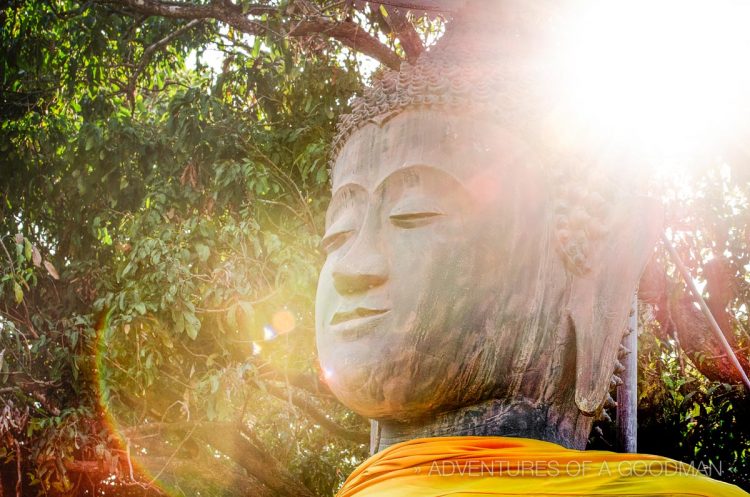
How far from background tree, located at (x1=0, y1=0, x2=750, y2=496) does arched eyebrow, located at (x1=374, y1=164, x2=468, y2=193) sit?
255cm

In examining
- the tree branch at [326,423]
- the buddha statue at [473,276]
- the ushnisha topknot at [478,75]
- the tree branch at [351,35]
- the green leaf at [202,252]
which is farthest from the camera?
the tree branch at [326,423]

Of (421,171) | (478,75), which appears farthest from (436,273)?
(478,75)

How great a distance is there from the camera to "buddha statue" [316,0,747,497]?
269 centimetres

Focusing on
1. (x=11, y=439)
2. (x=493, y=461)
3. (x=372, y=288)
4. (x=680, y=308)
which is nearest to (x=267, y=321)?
(x=11, y=439)

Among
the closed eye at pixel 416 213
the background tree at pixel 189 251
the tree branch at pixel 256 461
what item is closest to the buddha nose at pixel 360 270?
the closed eye at pixel 416 213

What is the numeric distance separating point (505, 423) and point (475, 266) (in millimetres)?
509

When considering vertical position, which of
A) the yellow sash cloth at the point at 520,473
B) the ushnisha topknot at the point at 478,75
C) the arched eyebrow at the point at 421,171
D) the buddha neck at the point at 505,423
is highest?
the ushnisha topknot at the point at 478,75

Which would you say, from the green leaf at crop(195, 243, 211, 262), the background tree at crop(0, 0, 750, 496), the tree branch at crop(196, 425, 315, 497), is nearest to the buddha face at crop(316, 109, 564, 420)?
the background tree at crop(0, 0, 750, 496)

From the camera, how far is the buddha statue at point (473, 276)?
2.69 meters

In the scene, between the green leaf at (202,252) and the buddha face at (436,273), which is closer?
the buddha face at (436,273)

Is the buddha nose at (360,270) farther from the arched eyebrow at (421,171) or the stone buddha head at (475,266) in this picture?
the arched eyebrow at (421,171)

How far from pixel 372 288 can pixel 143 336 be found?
3.55m

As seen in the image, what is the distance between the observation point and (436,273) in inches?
108

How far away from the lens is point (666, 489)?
90.7 inches
